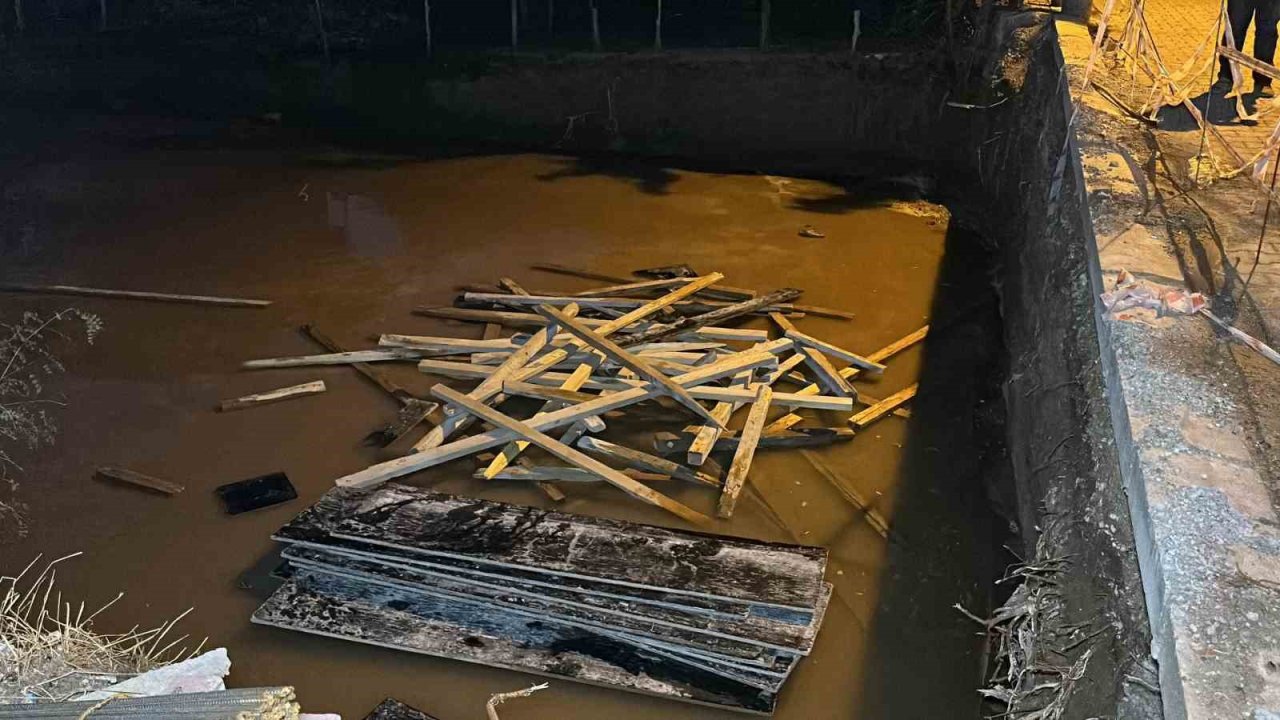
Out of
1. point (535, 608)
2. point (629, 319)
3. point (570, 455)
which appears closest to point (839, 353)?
point (629, 319)

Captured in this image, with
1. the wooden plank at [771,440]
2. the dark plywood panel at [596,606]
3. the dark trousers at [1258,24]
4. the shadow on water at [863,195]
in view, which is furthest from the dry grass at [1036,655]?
the shadow on water at [863,195]

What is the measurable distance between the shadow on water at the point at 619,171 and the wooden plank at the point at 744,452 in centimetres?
404

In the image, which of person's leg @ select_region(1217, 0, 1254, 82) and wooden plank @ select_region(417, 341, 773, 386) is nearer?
wooden plank @ select_region(417, 341, 773, 386)

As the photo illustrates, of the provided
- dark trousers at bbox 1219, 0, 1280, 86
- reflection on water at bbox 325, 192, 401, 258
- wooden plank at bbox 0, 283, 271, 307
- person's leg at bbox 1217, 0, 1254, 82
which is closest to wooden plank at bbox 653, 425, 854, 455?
wooden plank at bbox 0, 283, 271, 307

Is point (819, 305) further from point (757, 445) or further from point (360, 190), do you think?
point (360, 190)

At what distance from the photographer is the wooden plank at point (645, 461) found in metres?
5.09

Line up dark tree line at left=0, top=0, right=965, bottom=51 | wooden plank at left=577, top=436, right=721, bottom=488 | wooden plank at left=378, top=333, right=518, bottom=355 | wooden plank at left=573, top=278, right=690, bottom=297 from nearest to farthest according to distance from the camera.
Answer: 1. wooden plank at left=577, top=436, right=721, bottom=488
2. wooden plank at left=378, top=333, right=518, bottom=355
3. wooden plank at left=573, top=278, right=690, bottom=297
4. dark tree line at left=0, top=0, right=965, bottom=51

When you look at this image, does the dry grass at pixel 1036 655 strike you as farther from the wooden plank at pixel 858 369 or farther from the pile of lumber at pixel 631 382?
the wooden plank at pixel 858 369

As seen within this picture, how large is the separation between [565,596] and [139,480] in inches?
104

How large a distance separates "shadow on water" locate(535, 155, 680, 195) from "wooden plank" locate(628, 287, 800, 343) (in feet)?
8.67

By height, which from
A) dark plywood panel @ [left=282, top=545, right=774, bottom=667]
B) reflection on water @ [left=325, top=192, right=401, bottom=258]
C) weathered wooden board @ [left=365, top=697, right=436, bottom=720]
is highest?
reflection on water @ [left=325, top=192, right=401, bottom=258]

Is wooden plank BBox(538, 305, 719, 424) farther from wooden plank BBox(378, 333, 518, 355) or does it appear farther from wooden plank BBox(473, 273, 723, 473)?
wooden plank BBox(378, 333, 518, 355)

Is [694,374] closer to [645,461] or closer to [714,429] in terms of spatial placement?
[714,429]

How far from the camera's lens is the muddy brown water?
4.12 meters
